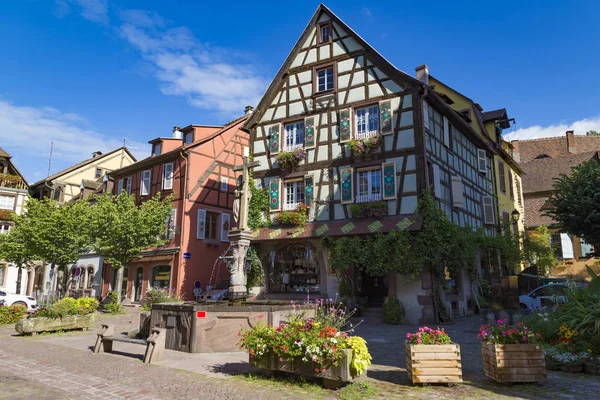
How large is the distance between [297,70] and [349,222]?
27.0 ft

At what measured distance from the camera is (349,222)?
18094 millimetres

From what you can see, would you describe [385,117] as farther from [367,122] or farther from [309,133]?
[309,133]

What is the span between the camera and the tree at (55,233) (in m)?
22.6

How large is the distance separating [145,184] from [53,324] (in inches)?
599

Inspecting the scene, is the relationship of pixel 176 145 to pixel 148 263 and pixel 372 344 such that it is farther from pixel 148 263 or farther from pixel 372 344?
pixel 372 344

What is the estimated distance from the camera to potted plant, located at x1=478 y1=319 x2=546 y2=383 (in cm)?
665

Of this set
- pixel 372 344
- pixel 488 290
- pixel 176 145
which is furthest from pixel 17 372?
pixel 176 145

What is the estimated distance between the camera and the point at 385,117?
1841 cm

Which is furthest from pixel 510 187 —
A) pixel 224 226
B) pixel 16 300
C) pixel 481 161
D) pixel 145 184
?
pixel 16 300

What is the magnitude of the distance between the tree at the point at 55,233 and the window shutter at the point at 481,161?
2121cm

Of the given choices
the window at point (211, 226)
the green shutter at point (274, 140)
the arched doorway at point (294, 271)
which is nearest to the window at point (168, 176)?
the window at point (211, 226)

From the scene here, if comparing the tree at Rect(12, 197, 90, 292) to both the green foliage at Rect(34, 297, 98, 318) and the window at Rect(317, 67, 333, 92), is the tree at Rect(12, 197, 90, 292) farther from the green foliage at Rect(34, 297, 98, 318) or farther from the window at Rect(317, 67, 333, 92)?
the window at Rect(317, 67, 333, 92)

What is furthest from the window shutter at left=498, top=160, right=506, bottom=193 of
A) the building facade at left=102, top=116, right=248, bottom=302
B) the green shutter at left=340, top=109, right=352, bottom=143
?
the building facade at left=102, top=116, right=248, bottom=302

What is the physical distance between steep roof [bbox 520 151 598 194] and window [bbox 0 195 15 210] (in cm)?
4293
